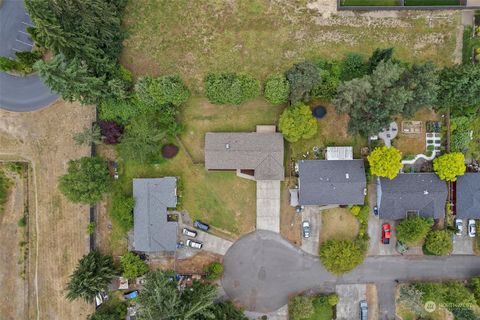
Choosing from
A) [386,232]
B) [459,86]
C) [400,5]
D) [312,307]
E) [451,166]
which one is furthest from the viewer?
[386,232]

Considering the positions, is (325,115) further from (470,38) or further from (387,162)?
(470,38)

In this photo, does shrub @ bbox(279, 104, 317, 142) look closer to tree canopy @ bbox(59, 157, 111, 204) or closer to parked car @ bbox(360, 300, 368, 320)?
tree canopy @ bbox(59, 157, 111, 204)

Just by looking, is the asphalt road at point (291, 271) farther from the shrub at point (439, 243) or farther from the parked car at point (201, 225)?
the parked car at point (201, 225)

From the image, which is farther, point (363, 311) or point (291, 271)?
point (291, 271)

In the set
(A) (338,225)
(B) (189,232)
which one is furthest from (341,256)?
(B) (189,232)

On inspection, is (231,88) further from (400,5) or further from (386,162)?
(400,5)

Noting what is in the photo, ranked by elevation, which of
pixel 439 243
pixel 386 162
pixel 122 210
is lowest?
pixel 439 243
